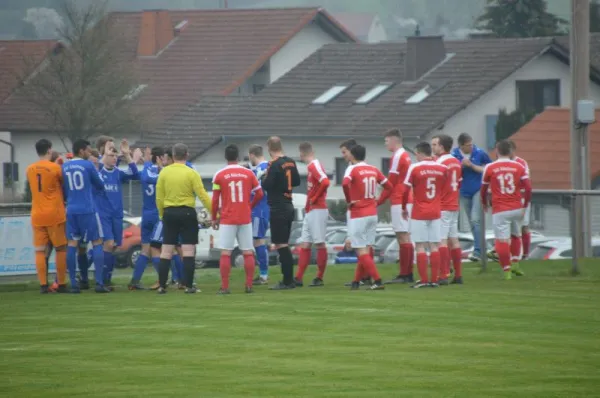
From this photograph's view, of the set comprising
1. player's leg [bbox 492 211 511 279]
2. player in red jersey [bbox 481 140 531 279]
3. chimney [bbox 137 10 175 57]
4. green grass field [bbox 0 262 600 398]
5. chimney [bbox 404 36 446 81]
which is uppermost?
chimney [bbox 137 10 175 57]

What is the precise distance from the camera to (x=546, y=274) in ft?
75.7

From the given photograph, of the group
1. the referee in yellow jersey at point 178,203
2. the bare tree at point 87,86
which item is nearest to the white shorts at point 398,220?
the referee in yellow jersey at point 178,203

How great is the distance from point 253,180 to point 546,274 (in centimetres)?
525

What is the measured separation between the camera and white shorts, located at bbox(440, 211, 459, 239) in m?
21.5

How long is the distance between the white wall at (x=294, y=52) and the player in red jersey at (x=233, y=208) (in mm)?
60805

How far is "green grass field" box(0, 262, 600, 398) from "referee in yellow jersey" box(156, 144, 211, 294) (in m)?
0.65

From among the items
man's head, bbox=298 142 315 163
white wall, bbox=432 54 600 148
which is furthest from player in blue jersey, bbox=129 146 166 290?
white wall, bbox=432 54 600 148

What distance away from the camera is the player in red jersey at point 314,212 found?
830 inches

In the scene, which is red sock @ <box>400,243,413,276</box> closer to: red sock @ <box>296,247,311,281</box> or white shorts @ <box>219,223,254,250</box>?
red sock @ <box>296,247,311,281</box>

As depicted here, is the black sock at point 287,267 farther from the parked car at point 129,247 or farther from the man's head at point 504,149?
the parked car at point 129,247

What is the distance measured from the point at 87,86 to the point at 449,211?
168ft

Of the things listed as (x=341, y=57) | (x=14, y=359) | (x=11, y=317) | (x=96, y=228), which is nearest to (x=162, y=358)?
(x=14, y=359)

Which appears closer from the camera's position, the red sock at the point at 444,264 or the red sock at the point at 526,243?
the red sock at the point at 444,264

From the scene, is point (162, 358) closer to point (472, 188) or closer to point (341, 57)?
point (472, 188)
